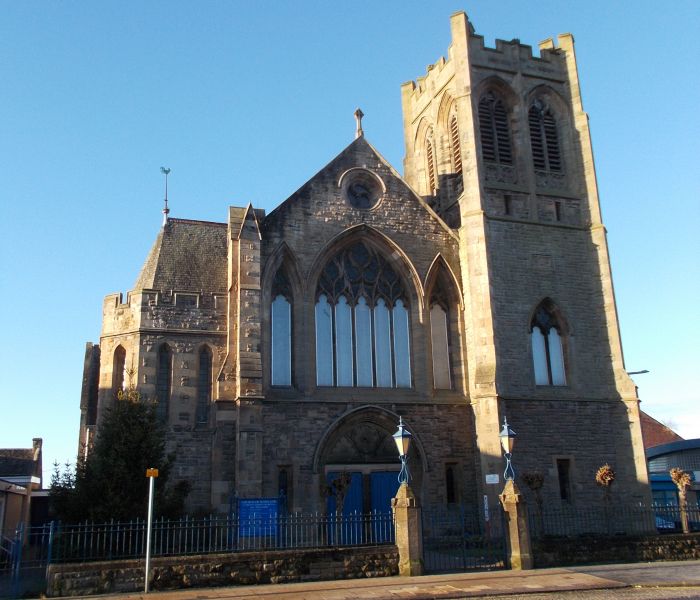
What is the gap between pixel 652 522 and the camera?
902 inches

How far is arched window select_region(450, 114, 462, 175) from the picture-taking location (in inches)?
1108

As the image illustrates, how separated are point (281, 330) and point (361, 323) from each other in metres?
2.72

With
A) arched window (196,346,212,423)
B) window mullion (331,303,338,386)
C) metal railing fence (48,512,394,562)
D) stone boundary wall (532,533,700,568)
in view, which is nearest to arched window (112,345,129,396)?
arched window (196,346,212,423)

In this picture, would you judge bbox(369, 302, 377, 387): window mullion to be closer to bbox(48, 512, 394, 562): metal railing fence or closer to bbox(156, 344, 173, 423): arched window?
bbox(48, 512, 394, 562): metal railing fence

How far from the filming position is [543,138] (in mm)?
28031

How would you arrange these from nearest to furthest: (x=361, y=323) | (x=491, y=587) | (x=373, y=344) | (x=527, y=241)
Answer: (x=491, y=587) → (x=373, y=344) → (x=361, y=323) → (x=527, y=241)

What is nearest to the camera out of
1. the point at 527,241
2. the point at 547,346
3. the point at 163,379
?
the point at 163,379

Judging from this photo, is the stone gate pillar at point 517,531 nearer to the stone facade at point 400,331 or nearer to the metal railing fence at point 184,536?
the metal railing fence at point 184,536

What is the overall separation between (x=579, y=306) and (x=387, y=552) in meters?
12.8

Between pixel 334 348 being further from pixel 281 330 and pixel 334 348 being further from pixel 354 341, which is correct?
pixel 281 330

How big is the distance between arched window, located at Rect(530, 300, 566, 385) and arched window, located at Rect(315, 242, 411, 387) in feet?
14.2

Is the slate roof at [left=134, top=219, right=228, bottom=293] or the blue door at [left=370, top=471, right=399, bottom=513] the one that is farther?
the slate roof at [left=134, top=219, right=228, bottom=293]

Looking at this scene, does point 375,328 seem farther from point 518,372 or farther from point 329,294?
point 518,372

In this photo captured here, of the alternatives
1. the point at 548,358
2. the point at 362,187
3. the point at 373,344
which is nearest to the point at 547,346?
the point at 548,358
